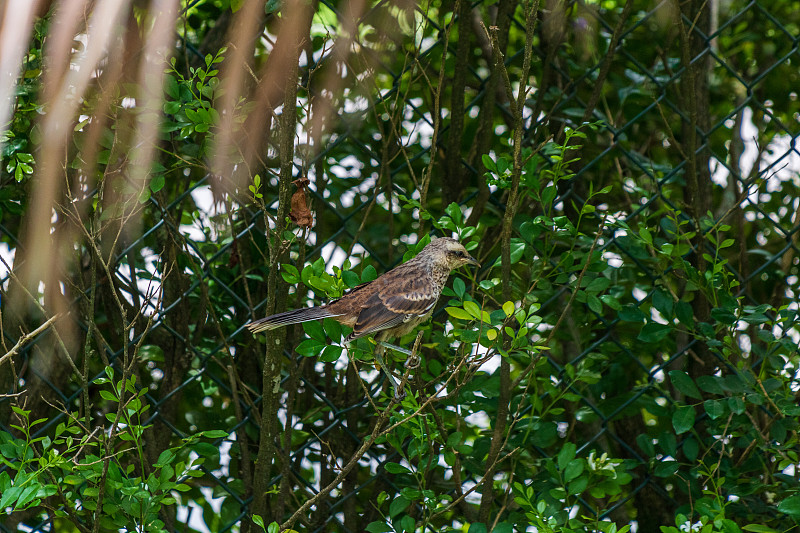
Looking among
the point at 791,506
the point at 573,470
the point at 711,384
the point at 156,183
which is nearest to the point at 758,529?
the point at 791,506

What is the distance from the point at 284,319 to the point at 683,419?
164cm

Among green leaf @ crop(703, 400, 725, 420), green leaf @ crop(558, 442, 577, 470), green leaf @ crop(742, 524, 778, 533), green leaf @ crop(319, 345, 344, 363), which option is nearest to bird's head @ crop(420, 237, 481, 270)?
green leaf @ crop(319, 345, 344, 363)

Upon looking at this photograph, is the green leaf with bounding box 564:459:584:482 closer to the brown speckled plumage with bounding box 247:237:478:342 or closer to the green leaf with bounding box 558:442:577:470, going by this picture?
the green leaf with bounding box 558:442:577:470

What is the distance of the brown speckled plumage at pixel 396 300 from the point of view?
129 inches

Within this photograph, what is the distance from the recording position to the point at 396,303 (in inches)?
134

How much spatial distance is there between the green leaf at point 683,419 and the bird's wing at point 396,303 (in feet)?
3.54

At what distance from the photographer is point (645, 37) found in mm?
5039

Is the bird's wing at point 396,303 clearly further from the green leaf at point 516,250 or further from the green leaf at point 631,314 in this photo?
the green leaf at point 631,314

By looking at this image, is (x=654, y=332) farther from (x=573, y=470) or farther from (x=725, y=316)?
(x=573, y=470)

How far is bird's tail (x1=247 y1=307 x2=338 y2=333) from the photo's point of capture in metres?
3.14

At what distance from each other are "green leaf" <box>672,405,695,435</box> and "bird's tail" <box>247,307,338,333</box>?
1.45 meters

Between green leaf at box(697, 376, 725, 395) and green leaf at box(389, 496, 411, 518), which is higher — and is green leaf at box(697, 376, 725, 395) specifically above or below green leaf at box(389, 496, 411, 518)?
above

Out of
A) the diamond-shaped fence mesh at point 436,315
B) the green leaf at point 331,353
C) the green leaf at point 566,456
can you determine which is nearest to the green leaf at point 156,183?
the diamond-shaped fence mesh at point 436,315

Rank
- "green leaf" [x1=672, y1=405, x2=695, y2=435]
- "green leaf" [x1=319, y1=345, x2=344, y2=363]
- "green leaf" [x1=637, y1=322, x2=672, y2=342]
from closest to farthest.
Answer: "green leaf" [x1=319, y1=345, x2=344, y2=363]
"green leaf" [x1=672, y1=405, x2=695, y2=435]
"green leaf" [x1=637, y1=322, x2=672, y2=342]
